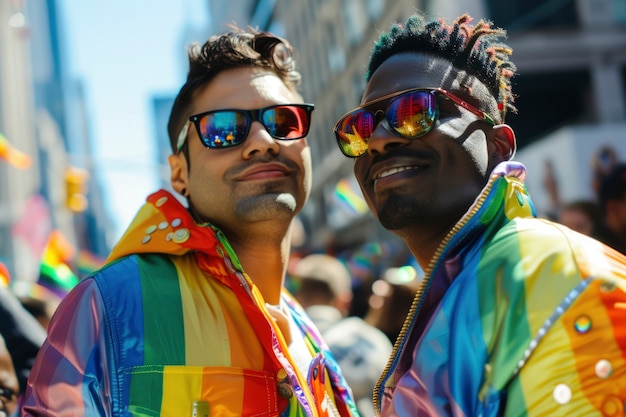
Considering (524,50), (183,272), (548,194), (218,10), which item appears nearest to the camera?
(183,272)

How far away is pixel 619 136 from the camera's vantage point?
508 inches

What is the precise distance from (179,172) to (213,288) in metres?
0.72

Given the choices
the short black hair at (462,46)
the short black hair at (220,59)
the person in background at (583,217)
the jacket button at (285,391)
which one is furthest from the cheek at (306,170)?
the person in background at (583,217)

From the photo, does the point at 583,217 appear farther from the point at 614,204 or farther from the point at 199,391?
the point at 199,391

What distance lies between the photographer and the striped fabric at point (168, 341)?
239cm

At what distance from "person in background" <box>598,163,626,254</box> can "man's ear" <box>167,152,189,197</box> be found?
3170mm

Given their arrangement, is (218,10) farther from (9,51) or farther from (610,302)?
(610,302)

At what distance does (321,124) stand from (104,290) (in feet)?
123

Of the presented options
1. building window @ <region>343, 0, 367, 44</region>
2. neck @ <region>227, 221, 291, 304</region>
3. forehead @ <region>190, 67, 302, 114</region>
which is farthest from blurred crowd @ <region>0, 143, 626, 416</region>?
building window @ <region>343, 0, 367, 44</region>

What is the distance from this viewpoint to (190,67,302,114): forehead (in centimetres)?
311

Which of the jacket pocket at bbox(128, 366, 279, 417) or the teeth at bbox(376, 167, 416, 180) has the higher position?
the teeth at bbox(376, 167, 416, 180)

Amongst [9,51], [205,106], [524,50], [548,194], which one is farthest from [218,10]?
[205,106]

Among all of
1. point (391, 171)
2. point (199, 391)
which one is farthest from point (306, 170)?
point (199, 391)

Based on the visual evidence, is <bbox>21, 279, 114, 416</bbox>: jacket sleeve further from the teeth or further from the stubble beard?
the teeth
